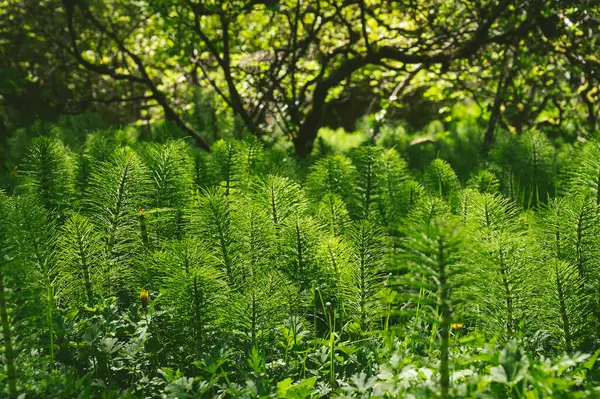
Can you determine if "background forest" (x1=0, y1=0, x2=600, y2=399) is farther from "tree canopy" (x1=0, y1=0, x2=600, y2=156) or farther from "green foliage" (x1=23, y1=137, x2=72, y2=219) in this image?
"tree canopy" (x1=0, y1=0, x2=600, y2=156)

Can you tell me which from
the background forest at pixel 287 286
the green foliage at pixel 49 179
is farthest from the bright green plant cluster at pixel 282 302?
the green foliage at pixel 49 179

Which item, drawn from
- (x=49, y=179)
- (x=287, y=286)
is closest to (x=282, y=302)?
(x=287, y=286)

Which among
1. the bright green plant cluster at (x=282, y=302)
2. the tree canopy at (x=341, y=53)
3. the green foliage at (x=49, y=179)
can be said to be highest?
the tree canopy at (x=341, y=53)

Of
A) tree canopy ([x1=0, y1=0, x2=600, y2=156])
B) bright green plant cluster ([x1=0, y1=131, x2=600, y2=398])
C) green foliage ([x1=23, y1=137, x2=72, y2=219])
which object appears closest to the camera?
bright green plant cluster ([x1=0, y1=131, x2=600, y2=398])

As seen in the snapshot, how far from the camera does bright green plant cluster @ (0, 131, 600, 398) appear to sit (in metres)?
1.60

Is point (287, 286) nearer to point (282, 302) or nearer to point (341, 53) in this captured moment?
point (282, 302)

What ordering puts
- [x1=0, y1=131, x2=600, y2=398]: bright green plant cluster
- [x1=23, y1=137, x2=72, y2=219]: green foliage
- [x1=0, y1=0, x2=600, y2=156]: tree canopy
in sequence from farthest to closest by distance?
[x1=0, y1=0, x2=600, y2=156]: tree canopy < [x1=23, y1=137, x2=72, y2=219]: green foliage < [x1=0, y1=131, x2=600, y2=398]: bright green plant cluster

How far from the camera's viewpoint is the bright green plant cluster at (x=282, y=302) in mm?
1600

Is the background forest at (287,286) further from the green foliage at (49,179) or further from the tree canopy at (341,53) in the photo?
the tree canopy at (341,53)

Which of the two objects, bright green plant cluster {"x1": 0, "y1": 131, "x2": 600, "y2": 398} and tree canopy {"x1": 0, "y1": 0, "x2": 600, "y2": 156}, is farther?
tree canopy {"x1": 0, "y1": 0, "x2": 600, "y2": 156}

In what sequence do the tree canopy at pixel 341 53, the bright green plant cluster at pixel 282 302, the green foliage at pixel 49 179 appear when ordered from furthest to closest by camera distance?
the tree canopy at pixel 341 53, the green foliage at pixel 49 179, the bright green plant cluster at pixel 282 302

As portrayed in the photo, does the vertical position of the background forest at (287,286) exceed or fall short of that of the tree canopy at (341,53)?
it falls short

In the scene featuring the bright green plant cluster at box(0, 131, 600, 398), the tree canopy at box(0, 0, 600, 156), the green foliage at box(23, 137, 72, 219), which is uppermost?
the tree canopy at box(0, 0, 600, 156)

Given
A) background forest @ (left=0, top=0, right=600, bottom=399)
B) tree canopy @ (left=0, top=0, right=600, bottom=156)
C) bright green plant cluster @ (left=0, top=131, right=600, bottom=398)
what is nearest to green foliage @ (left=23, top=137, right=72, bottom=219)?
background forest @ (left=0, top=0, right=600, bottom=399)
